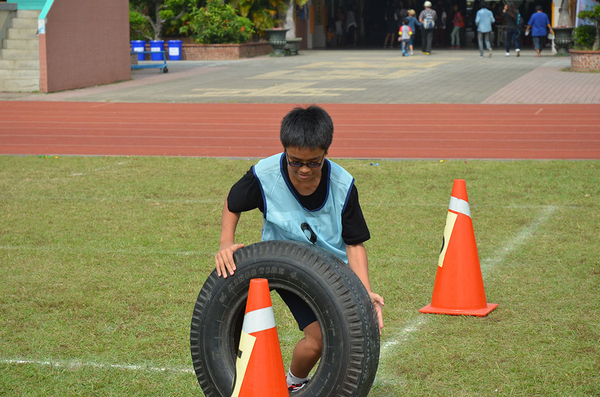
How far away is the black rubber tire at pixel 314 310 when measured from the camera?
309 cm

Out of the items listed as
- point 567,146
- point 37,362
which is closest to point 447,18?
point 567,146

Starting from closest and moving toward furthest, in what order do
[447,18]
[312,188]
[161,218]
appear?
[312,188] < [161,218] < [447,18]

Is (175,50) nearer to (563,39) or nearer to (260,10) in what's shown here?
(260,10)

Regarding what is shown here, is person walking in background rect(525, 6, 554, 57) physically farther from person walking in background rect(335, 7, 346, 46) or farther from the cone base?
the cone base

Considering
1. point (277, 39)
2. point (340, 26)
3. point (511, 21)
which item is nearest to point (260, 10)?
point (277, 39)

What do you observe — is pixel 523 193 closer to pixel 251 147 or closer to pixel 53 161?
pixel 251 147

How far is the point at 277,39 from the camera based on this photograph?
3403 cm

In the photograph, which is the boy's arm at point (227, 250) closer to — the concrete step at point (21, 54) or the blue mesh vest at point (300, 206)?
the blue mesh vest at point (300, 206)

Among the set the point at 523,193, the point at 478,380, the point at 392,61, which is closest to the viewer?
the point at 478,380

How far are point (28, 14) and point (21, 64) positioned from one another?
159cm

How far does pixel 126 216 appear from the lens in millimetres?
7957

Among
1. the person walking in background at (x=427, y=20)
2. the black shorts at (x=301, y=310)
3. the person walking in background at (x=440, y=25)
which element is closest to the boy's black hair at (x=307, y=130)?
the black shorts at (x=301, y=310)

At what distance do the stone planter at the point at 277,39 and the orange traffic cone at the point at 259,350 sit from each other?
31.6 meters

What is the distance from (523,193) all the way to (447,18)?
35235mm
